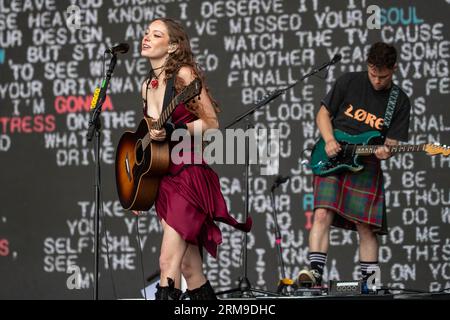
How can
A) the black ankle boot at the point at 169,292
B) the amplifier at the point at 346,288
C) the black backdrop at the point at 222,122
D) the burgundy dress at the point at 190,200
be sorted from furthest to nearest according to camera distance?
1. the black backdrop at the point at 222,122
2. the amplifier at the point at 346,288
3. the burgundy dress at the point at 190,200
4. the black ankle boot at the point at 169,292

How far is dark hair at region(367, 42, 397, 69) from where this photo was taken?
6559mm

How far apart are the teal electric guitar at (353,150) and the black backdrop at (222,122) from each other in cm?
134

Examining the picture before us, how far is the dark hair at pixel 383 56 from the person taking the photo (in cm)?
656

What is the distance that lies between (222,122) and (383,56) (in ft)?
6.92

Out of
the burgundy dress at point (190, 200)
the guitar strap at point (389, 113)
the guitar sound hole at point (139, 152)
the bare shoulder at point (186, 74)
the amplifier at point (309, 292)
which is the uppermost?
the bare shoulder at point (186, 74)

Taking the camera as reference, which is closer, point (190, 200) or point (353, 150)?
point (190, 200)

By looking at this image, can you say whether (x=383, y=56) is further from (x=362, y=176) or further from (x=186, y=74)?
(x=186, y=74)

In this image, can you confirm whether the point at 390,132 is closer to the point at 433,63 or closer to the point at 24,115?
the point at 433,63

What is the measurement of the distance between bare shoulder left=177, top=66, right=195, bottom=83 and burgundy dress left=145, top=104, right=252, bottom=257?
156 millimetres

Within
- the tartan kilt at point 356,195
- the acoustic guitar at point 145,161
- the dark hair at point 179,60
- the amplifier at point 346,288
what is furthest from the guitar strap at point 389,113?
the acoustic guitar at point 145,161

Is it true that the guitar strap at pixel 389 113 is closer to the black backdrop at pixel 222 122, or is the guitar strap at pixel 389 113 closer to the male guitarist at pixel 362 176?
the male guitarist at pixel 362 176

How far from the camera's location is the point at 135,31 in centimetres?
852

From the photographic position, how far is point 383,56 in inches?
259

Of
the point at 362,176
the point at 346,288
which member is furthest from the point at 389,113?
the point at 346,288
